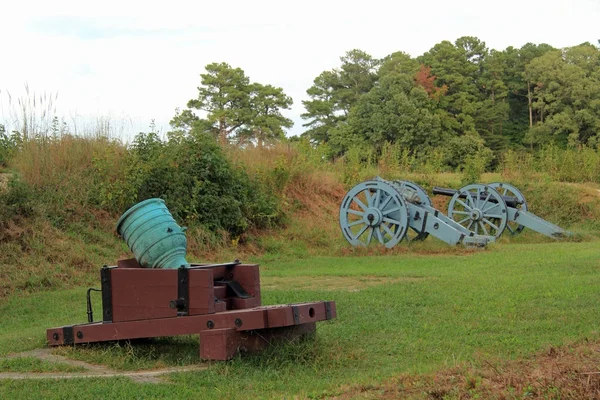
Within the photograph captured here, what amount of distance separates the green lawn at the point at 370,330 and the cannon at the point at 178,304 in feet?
0.59

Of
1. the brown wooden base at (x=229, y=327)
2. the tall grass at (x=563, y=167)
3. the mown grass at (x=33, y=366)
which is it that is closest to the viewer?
the brown wooden base at (x=229, y=327)

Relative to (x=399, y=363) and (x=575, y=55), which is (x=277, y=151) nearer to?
(x=399, y=363)

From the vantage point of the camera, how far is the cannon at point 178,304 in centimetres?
657

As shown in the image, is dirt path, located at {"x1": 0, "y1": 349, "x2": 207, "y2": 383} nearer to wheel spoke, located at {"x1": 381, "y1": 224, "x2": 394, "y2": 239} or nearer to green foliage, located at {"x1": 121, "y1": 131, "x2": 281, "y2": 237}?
green foliage, located at {"x1": 121, "y1": 131, "x2": 281, "y2": 237}

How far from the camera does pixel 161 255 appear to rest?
7367mm

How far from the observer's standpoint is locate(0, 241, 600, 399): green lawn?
597cm

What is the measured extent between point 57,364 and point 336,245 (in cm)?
1274

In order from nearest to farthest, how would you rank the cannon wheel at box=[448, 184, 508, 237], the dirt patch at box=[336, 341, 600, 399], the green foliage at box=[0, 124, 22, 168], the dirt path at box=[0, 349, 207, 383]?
the dirt patch at box=[336, 341, 600, 399], the dirt path at box=[0, 349, 207, 383], the green foliage at box=[0, 124, 22, 168], the cannon wheel at box=[448, 184, 508, 237]

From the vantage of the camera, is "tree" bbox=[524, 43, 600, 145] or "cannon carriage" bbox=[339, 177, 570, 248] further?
"tree" bbox=[524, 43, 600, 145]

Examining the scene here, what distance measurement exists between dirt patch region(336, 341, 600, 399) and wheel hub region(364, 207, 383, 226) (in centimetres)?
1205

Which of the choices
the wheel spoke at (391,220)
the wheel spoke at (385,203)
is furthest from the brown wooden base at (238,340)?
the wheel spoke at (385,203)

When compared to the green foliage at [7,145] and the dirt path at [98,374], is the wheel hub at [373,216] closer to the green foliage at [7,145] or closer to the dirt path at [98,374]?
the green foliage at [7,145]

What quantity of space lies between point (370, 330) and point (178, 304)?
2.10m

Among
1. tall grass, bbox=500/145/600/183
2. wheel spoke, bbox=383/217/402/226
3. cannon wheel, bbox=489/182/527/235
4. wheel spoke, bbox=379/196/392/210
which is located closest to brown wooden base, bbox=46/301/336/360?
wheel spoke, bbox=383/217/402/226
